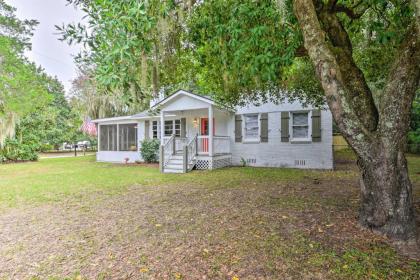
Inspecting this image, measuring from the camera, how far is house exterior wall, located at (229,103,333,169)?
1063cm

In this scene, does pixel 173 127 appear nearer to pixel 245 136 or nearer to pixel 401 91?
pixel 245 136

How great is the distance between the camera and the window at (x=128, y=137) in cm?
1510

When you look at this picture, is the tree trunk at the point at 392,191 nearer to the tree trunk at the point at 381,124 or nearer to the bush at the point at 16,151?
the tree trunk at the point at 381,124

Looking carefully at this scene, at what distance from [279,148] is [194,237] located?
28.5ft

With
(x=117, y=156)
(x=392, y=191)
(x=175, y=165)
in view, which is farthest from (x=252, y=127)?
(x=392, y=191)

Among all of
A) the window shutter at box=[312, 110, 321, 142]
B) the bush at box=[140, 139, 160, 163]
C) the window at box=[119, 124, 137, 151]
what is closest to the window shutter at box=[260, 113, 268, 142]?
the window shutter at box=[312, 110, 321, 142]

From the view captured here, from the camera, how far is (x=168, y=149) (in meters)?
11.5

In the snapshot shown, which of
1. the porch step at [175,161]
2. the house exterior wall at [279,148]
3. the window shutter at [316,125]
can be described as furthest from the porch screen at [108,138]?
the window shutter at [316,125]

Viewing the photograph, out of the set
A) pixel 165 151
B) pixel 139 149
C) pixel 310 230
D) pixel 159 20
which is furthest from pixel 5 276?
pixel 139 149

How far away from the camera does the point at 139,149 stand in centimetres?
1463

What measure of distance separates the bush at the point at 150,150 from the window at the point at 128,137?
126 cm

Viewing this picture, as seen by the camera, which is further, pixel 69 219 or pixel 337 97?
pixel 69 219

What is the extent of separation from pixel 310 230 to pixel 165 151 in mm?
8246

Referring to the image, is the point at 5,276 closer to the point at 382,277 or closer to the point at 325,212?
the point at 382,277
